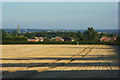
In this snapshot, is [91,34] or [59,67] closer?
[59,67]

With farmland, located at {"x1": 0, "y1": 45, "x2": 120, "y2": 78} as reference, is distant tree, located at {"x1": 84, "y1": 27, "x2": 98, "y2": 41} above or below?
above

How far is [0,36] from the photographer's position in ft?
178

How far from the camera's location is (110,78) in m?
7.57

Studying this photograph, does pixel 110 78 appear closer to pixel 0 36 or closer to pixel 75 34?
pixel 0 36

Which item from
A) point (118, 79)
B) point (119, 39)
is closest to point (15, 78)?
point (118, 79)

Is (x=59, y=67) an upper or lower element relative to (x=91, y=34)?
lower

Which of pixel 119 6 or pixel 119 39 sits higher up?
pixel 119 6

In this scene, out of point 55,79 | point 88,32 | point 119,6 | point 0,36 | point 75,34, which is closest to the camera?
point 55,79

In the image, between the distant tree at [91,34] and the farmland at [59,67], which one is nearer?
the farmland at [59,67]

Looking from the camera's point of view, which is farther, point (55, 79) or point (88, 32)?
point (88, 32)

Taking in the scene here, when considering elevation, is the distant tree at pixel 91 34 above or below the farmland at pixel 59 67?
above

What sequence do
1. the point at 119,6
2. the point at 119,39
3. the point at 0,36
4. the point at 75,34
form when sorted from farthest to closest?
the point at 75,34 < the point at 0,36 < the point at 119,39 < the point at 119,6

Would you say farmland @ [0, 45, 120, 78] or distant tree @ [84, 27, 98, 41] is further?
distant tree @ [84, 27, 98, 41]

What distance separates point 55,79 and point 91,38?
2247 inches
